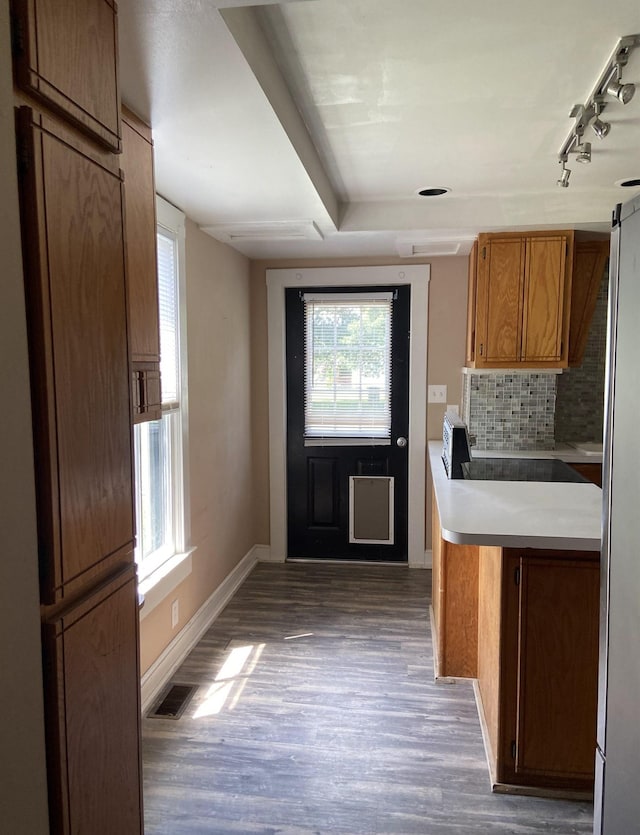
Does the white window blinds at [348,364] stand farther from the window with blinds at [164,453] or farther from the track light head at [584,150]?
the track light head at [584,150]

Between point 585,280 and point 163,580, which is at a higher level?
point 585,280

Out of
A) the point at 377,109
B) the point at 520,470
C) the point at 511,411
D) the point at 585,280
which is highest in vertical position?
the point at 377,109

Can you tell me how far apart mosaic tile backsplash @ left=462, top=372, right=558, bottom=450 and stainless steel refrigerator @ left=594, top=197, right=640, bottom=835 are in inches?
95.2

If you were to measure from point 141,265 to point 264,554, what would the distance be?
291 centimetres

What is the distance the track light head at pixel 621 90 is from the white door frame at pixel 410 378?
2.13 m

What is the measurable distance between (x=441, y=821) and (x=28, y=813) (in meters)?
1.38

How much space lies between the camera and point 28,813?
0.89 metres

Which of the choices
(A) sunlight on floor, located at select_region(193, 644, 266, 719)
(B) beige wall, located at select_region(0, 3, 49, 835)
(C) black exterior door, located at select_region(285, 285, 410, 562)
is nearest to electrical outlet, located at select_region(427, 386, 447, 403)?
(C) black exterior door, located at select_region(285, 285, 410, 562)

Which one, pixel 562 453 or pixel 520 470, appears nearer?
pixel 520 470

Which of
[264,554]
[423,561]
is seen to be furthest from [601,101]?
[264,554]

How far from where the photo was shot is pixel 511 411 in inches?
141

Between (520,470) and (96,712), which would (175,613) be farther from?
(520,470)

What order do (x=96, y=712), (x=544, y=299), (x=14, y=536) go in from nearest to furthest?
(x=14, y=536)
(x=96, y=712)
(x=544, y=299)

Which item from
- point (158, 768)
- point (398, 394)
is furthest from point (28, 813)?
point (398, 394)
